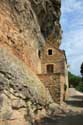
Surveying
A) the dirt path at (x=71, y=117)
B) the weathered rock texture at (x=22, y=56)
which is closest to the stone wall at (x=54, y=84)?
the dirt path at (x=71, y=117)

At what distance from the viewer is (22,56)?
4234 cm

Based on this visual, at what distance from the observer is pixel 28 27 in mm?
46094

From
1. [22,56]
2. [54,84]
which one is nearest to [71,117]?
[54,84]

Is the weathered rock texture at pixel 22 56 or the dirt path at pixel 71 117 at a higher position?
the weathered rock texture at pixel 22 56

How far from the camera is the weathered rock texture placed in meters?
30.5

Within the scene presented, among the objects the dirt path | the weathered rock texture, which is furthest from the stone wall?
the weathered rock texture

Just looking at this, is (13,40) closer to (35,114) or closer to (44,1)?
(35,114)

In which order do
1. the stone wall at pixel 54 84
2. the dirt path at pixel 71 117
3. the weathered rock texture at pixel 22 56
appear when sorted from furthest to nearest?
the stone wall at pixel 54 84
the dirt path at pixel 71 117
the weathered rock texture at pixel 22 56

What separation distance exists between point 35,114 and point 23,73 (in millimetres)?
4604

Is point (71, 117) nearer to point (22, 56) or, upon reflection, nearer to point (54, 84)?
point (54, 84)

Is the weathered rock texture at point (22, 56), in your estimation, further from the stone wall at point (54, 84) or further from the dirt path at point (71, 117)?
the stone wall at point (54, 84)

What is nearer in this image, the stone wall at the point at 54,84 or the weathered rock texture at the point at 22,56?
the weathered rock texture at the point at 22,56

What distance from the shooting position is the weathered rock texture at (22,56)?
100 feet

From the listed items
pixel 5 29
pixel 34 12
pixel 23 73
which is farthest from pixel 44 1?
pixel 23 73
